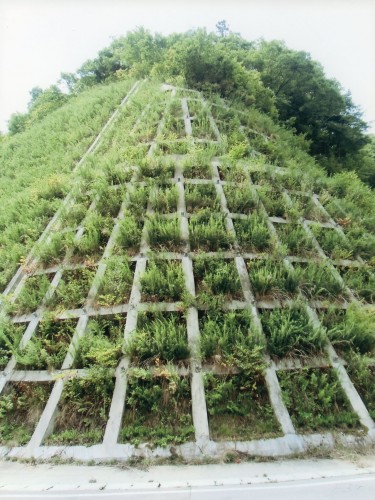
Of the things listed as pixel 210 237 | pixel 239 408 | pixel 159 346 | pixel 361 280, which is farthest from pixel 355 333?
pixel 159 346

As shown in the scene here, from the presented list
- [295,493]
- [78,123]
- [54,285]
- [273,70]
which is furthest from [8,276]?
[273,70]

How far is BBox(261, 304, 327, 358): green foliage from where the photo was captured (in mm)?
4031

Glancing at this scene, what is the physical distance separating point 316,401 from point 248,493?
1.40m

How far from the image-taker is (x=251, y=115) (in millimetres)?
8867

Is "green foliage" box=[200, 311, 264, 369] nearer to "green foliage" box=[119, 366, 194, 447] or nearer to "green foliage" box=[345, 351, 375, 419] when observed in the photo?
"green foliage" box=[119, 366, 194, 447]

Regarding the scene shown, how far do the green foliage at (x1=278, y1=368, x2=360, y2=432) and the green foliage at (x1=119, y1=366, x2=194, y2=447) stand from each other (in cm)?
124

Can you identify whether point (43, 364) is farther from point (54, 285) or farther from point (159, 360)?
point (159, 360)

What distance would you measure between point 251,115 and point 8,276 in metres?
7.48

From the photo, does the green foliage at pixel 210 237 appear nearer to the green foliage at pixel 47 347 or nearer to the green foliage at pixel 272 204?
the green foliage at pixel 272 204

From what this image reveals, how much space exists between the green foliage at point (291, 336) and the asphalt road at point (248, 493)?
142 centimetres

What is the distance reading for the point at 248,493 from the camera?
2.86m

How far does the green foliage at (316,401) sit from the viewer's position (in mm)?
3572

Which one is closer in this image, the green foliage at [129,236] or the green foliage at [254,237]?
the green foliage at [129,236]

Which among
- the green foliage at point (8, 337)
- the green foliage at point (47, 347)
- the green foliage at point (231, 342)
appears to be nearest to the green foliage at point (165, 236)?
the green foliage at point (231, 342)
